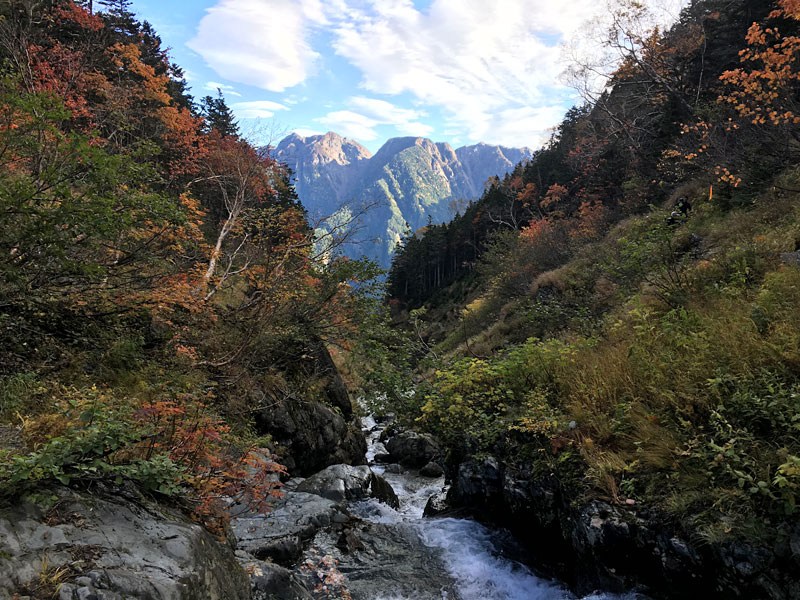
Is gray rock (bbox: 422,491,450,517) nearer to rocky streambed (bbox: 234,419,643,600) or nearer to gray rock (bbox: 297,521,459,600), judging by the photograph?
rocky streambed (bbox: 234,419,643,600)

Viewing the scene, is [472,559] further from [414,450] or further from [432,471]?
[414,450]

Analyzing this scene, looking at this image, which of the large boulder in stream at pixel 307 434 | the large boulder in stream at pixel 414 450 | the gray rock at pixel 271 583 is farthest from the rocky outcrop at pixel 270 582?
the large boulder in stream at pixel 414 450

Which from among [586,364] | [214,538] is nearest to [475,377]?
[586,364]

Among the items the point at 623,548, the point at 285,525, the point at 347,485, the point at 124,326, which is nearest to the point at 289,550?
the point at 285,525

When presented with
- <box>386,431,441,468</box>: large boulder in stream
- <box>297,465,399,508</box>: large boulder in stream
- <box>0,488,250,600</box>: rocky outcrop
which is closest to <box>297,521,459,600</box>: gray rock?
<box>297,465,399,508</box>: large boulder in stream

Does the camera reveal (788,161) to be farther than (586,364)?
Yes

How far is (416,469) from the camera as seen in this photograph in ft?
40.7

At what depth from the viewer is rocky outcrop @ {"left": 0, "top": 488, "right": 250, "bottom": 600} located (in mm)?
2336

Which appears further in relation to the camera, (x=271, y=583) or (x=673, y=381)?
(x=673, y=381)

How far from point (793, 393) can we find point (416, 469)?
10291 mm

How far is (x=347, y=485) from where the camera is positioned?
8.56 meters

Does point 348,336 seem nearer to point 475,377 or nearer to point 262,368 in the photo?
point 262,368

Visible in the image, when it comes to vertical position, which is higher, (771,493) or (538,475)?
(771,493)

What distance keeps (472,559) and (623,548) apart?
9.33 feet
